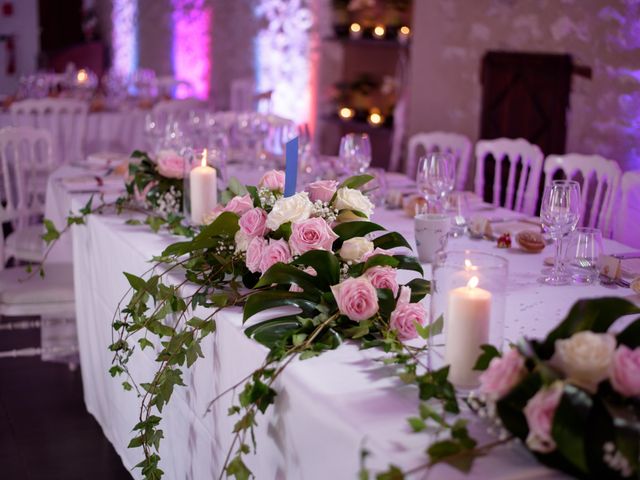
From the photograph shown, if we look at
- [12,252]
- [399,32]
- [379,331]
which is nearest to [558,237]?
[379,331]

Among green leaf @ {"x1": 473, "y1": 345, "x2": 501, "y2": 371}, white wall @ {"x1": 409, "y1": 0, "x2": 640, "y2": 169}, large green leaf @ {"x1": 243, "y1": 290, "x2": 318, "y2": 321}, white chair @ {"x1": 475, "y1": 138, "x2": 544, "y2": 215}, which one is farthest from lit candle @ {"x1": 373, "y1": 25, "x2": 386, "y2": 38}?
green leaf @ {"x1": 473, "y1": 345, "x2": 501, "y2": 371}

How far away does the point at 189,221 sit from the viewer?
252 centimetres

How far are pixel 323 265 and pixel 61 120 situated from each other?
4791 millimetres

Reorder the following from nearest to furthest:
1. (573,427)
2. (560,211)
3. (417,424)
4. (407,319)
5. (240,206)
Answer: (573,427), (417,424), (407,319), (240,206), (560,211)

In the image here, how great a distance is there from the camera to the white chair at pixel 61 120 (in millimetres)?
5828

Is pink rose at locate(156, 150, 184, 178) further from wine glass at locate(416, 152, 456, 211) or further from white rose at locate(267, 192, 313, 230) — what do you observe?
white rose at locate(267, 192, 313, 230)

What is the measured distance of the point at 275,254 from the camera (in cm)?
172

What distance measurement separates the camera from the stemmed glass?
2.09m

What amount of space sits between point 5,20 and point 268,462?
42.6ft

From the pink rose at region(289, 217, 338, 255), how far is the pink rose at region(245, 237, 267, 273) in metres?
0.08

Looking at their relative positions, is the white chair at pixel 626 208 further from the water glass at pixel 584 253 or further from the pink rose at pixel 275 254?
the pink rose at pixel 275 254

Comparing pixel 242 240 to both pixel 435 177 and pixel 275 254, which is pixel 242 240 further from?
pixel 435 177

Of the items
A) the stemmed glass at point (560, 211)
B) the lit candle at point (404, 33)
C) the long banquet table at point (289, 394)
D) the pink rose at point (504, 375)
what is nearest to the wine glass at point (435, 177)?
the long banquet table at point (289, 394)

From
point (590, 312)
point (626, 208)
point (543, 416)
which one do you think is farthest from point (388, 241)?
point (626, 208)
